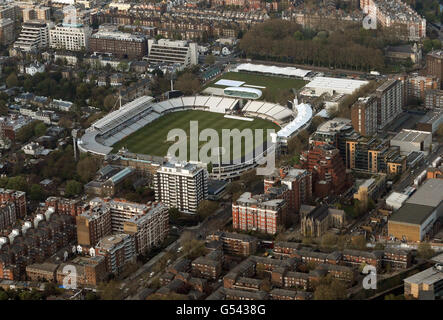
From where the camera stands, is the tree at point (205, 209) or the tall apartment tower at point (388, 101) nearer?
the tree at point (205, 209)

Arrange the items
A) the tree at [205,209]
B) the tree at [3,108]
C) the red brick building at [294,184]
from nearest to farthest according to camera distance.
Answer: the tree at [205,209], the red brick building at [294,184], the tree at [3,108]

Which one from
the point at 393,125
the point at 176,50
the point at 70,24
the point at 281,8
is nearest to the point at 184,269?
the point at 393,125

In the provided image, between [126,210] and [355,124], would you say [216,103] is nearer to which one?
[355,124]

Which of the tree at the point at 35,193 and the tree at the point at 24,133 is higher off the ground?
the tree at the point at 24,133

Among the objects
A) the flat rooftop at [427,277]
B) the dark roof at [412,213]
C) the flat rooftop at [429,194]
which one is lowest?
the flat rooftop at [427,277]

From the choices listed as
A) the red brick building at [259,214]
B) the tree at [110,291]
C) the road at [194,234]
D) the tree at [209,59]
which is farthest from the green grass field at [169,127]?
the tree at [110,291]

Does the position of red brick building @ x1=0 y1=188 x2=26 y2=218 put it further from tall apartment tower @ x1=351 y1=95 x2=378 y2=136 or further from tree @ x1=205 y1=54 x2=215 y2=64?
tree @ x1=205 y1=54 x2=215 y2=64

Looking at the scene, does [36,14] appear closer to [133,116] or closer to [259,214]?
[133,116]

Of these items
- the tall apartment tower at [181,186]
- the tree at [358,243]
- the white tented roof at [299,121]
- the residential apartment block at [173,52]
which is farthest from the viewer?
the residential apartment block at [173,52]

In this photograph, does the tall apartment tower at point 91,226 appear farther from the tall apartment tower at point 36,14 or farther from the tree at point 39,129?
the tall apartment tower at point 36,14
